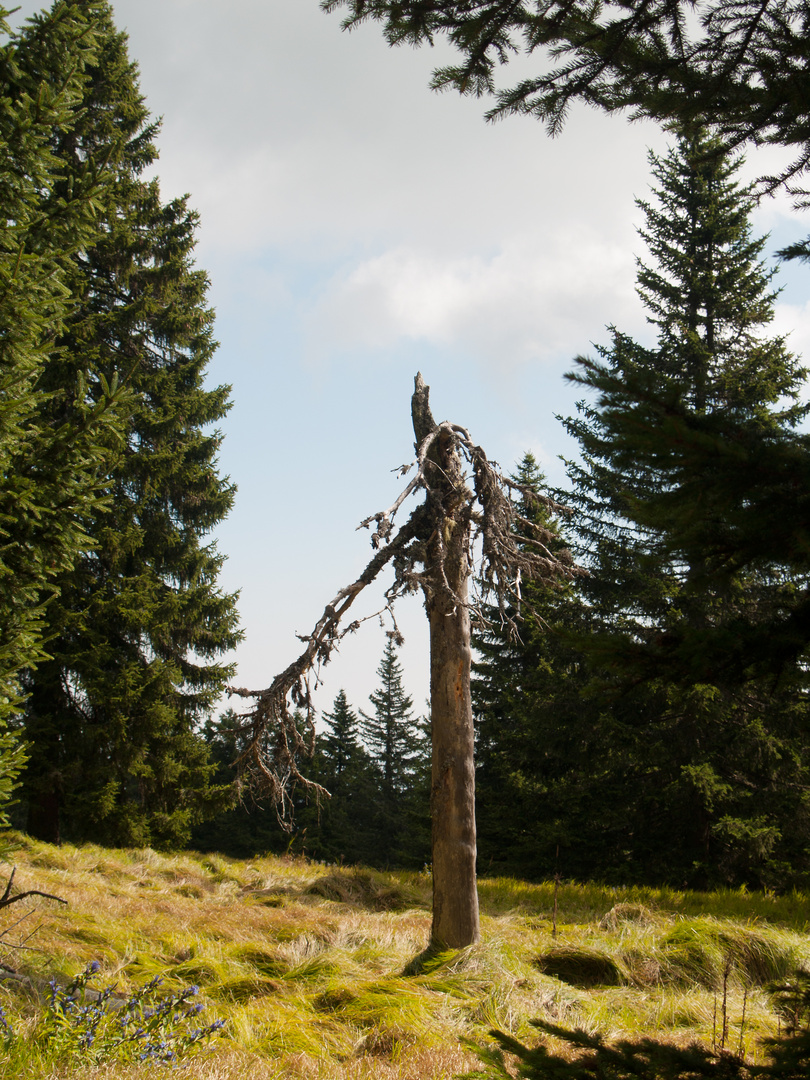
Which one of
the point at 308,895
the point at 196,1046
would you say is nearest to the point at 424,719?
the point at 308,895

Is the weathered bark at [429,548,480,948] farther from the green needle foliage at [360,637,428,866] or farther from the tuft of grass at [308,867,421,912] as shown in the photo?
the green needle foliage at [360,637,428,866]

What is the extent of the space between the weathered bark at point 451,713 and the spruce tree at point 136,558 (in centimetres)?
700

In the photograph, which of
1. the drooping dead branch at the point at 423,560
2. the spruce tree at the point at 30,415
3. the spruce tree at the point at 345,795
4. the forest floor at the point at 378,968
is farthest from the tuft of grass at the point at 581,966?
the spruce tree at the point at 345,795

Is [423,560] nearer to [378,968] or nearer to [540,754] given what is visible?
[378,968]

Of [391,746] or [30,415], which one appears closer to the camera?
[30,415]

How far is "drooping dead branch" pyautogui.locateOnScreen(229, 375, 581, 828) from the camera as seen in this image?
6949 mm

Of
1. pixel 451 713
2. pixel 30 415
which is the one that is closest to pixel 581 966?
pixel 451 713

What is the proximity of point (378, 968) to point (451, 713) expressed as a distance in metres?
2.33

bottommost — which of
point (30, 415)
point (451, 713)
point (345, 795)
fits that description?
point (345, 795)

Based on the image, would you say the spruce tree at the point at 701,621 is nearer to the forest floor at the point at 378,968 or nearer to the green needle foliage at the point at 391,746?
the forest floor at the point at 378,968

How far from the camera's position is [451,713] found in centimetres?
677

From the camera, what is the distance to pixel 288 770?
740cm

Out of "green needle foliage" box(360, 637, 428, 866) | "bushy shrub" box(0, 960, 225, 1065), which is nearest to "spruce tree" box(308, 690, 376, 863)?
"green needle foliage" box(360, 637, 428, 866)

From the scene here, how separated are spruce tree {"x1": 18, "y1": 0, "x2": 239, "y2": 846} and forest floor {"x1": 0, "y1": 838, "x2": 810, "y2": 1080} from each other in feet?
9.16
